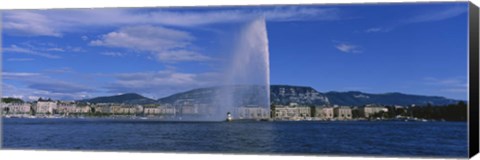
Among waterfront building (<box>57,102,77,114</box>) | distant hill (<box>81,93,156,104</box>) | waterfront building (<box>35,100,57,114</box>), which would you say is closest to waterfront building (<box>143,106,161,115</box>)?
distant hill (<box>81,93,156,104</box>)

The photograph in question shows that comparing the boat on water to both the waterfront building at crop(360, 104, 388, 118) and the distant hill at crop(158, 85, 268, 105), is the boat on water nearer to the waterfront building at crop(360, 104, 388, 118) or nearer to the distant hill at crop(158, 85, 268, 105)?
the distant hill at crop(158, 85, 268, 105)

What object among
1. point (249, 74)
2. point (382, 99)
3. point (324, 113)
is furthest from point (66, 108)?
point (382, 99)

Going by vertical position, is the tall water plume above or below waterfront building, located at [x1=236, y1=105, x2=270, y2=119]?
above

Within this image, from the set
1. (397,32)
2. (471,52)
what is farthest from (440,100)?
(471,52)

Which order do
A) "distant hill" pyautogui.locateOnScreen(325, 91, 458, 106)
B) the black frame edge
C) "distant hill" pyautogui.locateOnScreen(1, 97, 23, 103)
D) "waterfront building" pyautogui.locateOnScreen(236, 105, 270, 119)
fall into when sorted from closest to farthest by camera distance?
the black frame edge → "distant hill" pyautogui.locateOnScreen(325, 91, 458, 106) → "distant hill" pyautogui.locateOnScreen(1, 97, 23, 103) → "waterfront building" pyautogui.locateOnScreen(236, 105, 270, 119)

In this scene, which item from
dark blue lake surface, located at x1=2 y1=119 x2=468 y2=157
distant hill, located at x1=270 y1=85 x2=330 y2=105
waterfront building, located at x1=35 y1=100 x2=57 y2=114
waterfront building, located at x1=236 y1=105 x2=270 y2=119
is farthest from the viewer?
waterfront building, located at x1=236 y1=105 x2=270 y2=119

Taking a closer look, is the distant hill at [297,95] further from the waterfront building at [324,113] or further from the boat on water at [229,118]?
the boat on water at [229,118]

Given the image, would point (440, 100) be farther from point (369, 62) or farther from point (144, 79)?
point (144, 79)

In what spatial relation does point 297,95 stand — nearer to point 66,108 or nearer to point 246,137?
point 246,137
